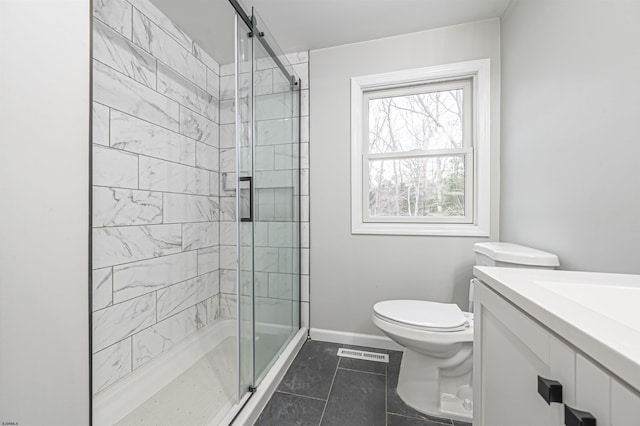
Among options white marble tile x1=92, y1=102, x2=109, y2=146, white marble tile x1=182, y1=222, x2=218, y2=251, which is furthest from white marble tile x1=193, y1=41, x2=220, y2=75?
white marble tile x1=182, y1=222, x2=218, y2=251

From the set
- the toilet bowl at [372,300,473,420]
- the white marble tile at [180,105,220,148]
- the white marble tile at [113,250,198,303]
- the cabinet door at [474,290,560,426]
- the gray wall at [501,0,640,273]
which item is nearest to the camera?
the cabinet door at [474,290,560,426]

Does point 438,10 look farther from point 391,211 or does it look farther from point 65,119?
point 65,119

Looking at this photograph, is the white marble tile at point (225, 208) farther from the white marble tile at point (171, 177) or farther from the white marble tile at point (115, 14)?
the white marble tile at point (115, 14)

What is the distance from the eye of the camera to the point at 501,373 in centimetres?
58

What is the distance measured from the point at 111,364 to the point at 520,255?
2.03m

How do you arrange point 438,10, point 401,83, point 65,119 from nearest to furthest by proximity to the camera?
point 65,119, point 438,10, point 401,83

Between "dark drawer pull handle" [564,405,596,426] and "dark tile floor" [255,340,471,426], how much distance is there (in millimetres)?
1060

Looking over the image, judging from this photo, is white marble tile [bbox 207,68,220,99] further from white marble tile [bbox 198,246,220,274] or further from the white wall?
the white wall

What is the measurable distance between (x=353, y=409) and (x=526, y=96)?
186 cm

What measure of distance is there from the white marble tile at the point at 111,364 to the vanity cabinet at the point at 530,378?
62.0 inches

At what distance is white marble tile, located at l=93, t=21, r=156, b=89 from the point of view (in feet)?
4.10

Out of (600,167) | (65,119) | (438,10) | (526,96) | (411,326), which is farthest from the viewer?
(438,10)

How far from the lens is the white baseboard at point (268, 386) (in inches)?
44.3

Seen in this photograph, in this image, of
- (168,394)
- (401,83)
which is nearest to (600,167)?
(401,83)
